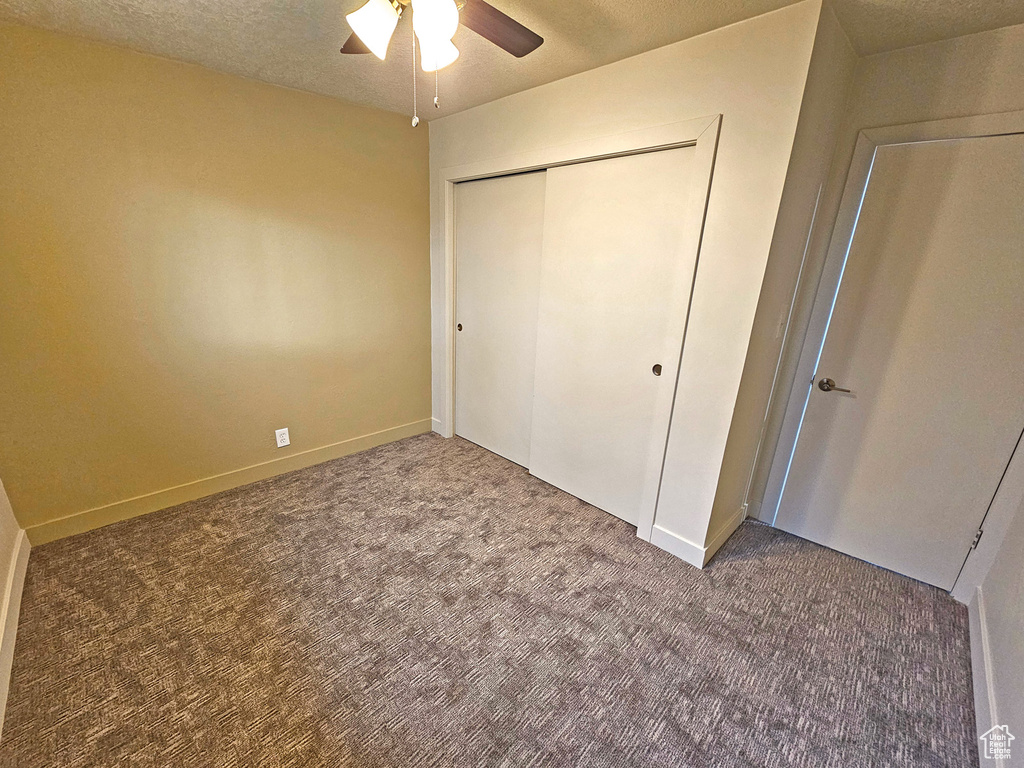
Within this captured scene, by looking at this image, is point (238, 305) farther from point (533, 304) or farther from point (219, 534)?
point (533, 304)

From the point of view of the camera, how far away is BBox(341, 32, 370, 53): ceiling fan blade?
139 cm

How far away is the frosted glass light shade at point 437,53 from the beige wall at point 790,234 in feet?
4.09

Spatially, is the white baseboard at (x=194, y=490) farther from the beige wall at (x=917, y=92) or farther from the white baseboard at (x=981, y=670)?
the white baseboard at (x=981, y=670)

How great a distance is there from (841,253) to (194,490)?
3690mm

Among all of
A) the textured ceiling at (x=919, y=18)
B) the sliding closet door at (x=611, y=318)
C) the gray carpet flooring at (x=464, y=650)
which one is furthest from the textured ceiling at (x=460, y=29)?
the gray carpet flooring at (x=464, y=650)

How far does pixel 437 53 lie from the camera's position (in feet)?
4.39

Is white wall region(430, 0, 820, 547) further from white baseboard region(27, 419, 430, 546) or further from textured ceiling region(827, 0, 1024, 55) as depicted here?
white baseboard region(27, 419, 430, 546)

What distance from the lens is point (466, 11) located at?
4.00 feet

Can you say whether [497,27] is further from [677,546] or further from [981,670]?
[981,670]

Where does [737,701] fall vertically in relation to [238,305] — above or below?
below

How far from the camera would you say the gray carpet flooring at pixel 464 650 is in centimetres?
124

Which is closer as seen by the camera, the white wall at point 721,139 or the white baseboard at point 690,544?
the white wall at point 721,139

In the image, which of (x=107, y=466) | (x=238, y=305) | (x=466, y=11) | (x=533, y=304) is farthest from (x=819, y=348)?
(x=107, y=466)

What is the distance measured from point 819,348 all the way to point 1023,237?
749 millimetres
